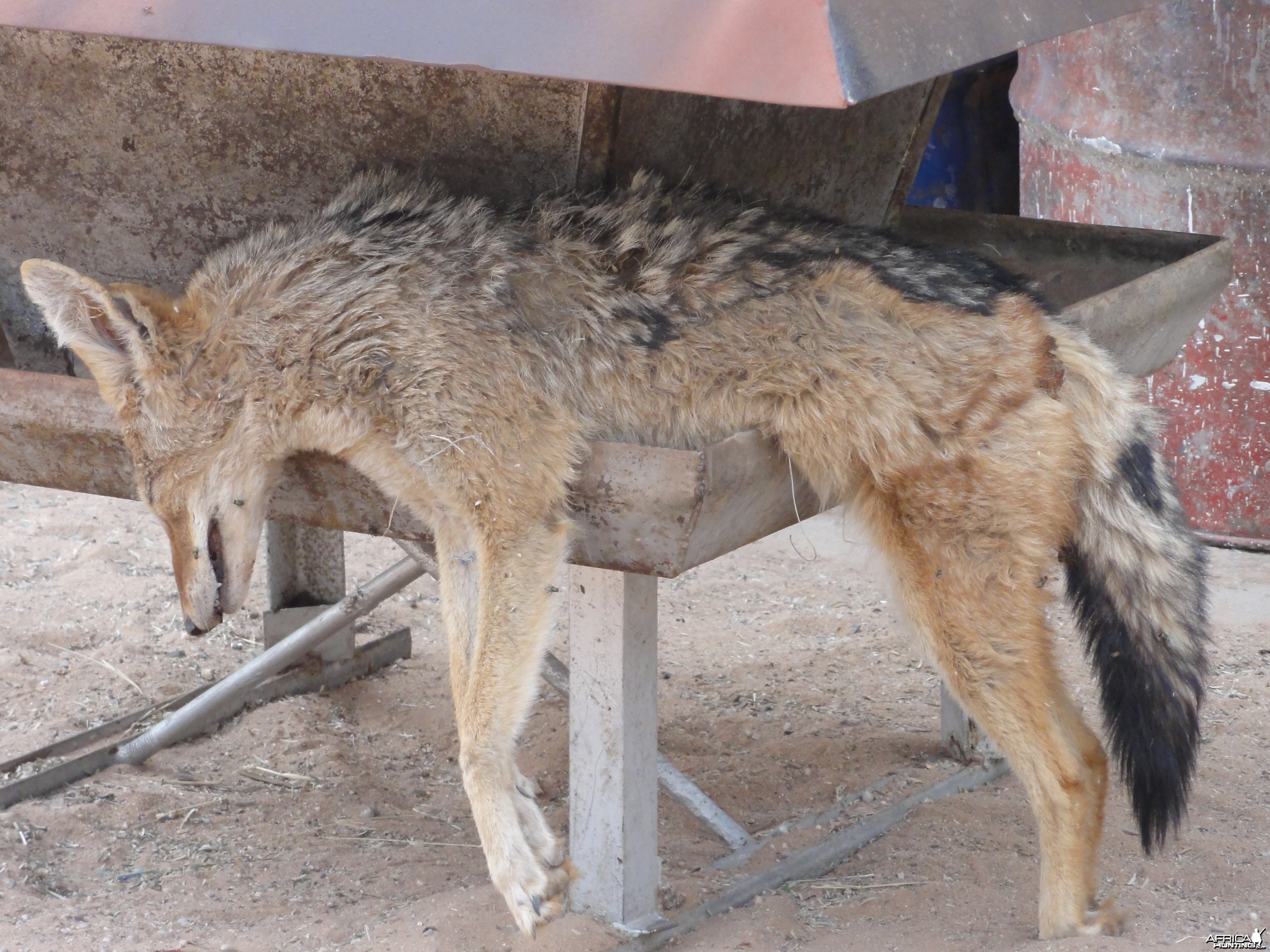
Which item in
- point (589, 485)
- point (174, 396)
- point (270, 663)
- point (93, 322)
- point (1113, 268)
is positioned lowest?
point (270, 663)

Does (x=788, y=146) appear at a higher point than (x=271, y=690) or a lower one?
higher

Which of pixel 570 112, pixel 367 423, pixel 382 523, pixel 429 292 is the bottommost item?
pixel 382 523

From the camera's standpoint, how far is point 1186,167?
19.3 ft

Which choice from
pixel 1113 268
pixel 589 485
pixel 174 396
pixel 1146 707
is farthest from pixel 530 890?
pixel 1113 268

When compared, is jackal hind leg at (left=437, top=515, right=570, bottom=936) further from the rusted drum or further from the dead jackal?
the rusted drum

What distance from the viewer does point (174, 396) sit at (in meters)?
3.26

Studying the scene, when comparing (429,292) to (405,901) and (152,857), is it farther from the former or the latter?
(152,857)

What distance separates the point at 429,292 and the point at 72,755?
8.67 ft

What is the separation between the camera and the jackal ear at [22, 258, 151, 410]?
10.0 feet

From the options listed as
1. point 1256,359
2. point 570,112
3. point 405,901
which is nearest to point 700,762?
point 405,901

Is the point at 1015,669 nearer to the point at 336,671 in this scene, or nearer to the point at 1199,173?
the point at 336,671

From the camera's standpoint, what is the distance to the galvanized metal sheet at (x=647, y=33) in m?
2.13

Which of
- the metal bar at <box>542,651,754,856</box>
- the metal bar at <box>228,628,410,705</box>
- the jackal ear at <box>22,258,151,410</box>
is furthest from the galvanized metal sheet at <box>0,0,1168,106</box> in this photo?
the metal bar at <box>228,628,410,705</box>

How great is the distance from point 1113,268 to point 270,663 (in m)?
3.19
